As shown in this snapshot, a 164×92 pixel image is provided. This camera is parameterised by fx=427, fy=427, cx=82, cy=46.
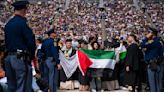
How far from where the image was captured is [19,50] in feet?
22.7

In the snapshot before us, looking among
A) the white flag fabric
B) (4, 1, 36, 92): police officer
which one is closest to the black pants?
the white flag fabric

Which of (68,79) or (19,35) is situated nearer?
(19,35)

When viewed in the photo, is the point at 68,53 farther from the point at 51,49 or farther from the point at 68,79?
the point at 51,49

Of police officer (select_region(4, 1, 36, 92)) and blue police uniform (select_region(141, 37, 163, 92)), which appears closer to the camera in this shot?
police officer (select_region(4, 1, 36, 92))

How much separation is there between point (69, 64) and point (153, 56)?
356 centimetres

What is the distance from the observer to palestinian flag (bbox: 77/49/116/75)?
12711mm

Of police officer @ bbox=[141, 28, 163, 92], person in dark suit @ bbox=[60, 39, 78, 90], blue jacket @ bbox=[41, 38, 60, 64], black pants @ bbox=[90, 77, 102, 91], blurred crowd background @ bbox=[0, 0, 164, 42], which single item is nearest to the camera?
police officer @ bbox=[141, 28, 163, 92]

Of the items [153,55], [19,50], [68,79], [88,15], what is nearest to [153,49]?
[153,55]

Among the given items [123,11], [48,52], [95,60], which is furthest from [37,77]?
[123,11]

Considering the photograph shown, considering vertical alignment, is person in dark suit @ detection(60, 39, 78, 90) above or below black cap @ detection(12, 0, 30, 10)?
below

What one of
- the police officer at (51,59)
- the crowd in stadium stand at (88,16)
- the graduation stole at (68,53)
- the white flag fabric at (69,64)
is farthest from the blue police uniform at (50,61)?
the crowd in stadium stand at (88,16)

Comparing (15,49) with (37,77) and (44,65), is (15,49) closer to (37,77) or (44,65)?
(37,77)

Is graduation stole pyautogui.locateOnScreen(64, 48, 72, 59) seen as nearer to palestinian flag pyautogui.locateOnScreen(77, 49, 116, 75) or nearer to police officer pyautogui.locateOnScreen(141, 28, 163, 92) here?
palestinian flag pyautogui.locateOnScreen(77, 49, 116, 75)

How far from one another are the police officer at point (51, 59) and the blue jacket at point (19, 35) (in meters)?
3.82
